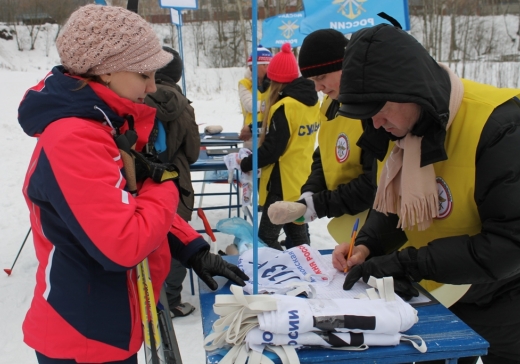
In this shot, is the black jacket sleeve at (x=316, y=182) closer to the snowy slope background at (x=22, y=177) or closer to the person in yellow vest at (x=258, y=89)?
the snowy slope background at (x=22, y=177)

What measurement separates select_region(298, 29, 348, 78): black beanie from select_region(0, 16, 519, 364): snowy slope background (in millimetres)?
1938

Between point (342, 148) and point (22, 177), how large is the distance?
626cm

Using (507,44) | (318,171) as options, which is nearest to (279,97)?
(318,171)

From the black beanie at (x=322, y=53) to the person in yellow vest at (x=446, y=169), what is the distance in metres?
0.79

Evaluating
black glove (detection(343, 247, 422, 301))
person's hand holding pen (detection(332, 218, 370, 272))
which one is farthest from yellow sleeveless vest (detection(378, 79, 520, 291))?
person's hand holding pen (detection(332, 218, 370, 272))

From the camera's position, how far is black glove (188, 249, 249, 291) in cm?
149

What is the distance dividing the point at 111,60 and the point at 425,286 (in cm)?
127

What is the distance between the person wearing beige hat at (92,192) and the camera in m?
1.10

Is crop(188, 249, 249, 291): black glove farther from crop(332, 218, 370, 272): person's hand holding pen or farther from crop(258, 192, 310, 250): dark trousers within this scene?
crop(258, 192, 310, 250): dark trousers

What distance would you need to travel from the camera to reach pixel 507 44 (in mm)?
24344

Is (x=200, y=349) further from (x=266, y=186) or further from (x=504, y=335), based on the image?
(x=504, y=335)

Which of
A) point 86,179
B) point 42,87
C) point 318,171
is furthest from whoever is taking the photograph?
point 318,171

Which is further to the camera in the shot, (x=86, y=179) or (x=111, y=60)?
(x=111, y=60)

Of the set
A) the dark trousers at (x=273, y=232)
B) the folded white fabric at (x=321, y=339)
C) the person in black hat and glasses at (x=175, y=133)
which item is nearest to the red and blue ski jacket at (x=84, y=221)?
the folded white fabric at (x=321, y=339)
